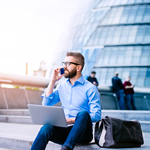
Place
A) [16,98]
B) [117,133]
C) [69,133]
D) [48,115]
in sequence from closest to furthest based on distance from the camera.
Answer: [69,133] → [48,115] → [117,133] → [16,98]

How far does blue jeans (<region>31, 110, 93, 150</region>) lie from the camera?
349 cm

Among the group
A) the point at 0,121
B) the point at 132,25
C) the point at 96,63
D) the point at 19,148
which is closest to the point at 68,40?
the point at 96,63

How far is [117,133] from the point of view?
12.6ft

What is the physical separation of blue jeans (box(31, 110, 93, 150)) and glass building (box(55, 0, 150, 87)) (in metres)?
19.0

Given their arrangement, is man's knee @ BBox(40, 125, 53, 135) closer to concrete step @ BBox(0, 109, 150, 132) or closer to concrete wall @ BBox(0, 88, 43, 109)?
concrete step @ BBox(0, 109, 150, 132)

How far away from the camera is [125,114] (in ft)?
27.1

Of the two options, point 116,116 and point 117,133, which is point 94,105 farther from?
point 116,116

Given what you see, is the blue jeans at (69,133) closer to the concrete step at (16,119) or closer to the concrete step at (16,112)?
the concrete step at (16,119)

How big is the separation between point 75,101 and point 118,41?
67.9 ft

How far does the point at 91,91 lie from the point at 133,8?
2248cm

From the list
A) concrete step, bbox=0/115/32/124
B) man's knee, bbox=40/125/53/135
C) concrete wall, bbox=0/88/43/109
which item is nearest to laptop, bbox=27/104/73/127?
man's knee, bbox=40/125/53/135

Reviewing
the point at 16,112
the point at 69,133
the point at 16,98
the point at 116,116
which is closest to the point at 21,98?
the point at 16,98

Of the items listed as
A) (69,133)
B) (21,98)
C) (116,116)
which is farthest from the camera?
(21,98)

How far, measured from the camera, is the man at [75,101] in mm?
3667
